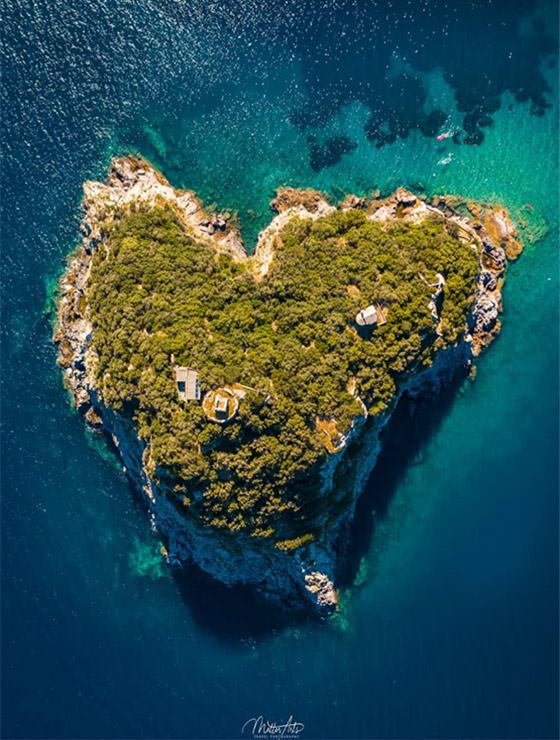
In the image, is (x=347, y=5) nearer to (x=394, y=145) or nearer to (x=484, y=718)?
(x=394, y=145)

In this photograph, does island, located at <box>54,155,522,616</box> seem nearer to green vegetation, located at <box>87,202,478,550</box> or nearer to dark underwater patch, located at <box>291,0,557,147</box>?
Answer: green vegetation, located at <box>87,202,478,550</box>

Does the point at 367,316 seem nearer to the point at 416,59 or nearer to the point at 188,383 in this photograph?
the point at 188,383

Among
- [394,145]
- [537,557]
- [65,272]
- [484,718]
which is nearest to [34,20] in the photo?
[65,272]

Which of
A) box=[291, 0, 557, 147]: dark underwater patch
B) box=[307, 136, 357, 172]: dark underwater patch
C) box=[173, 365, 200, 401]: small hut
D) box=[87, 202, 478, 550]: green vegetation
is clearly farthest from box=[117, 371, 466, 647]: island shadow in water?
box=[291, 0, 557, 147]: dark underwater patch

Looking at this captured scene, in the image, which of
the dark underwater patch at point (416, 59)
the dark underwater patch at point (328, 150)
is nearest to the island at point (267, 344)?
the dark underwater patch at point (328, 150)

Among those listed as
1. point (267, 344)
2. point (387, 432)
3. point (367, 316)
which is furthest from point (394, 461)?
point (267, 344)
